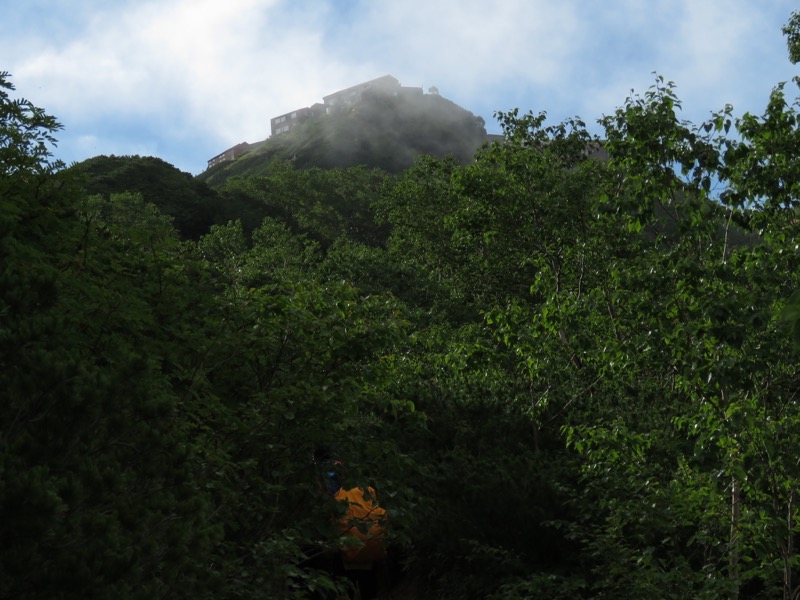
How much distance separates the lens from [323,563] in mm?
11438

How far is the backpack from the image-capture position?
26.9 feet

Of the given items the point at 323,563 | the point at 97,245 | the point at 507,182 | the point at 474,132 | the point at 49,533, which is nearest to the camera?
the point at 49,533

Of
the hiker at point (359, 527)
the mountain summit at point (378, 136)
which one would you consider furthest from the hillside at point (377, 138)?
the hiker at point (359, 527)

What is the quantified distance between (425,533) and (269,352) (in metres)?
4.87

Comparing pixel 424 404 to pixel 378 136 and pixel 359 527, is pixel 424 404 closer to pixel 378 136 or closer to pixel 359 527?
pixel 359 527

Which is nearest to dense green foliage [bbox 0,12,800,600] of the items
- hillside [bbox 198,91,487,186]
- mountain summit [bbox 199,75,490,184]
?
mountain summit [bbox 199,75,490,184]

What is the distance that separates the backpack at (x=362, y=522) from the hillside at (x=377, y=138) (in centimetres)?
12782

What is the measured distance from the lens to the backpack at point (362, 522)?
819 centimetres

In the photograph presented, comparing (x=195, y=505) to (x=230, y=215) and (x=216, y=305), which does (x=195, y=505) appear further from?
(x=230, y=215)

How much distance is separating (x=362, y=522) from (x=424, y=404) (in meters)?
4.59

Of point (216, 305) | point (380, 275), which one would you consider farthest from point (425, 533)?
point (380, 275)

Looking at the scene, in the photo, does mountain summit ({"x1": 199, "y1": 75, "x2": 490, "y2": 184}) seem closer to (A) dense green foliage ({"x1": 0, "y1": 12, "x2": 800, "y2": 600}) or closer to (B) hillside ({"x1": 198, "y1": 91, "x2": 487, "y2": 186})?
(B) hillside ({"x1": 198, "y1": 91, "x2": 487, "y2": 186})

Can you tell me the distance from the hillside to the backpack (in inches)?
5032

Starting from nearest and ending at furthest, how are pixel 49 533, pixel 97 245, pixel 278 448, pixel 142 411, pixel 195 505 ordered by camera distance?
pixel 49 533 → pixel 142 411 → pixel 195 505 → pixel 97 245 → pixel 278 448
